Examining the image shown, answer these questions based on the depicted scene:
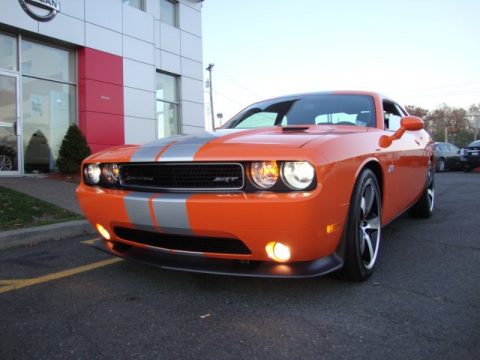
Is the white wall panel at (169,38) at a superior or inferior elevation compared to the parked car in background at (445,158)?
superior

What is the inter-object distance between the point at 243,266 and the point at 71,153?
7836 mm

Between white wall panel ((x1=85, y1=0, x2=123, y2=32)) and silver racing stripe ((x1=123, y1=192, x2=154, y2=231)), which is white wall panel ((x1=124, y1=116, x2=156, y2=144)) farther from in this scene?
silver racing stripe ((x1=123, y1=192, x2=154, y2=231))

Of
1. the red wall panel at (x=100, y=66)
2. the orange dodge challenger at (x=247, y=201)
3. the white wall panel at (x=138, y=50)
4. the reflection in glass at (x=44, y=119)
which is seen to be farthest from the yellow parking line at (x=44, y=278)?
the white wall panel at (x=138, y=50)

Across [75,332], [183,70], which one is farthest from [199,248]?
[183,70]

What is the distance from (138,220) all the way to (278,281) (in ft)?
3.26

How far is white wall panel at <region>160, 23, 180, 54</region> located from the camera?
12906 millimetres

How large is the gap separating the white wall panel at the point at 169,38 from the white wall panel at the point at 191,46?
22 cm

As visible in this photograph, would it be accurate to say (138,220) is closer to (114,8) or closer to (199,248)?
(199,248)

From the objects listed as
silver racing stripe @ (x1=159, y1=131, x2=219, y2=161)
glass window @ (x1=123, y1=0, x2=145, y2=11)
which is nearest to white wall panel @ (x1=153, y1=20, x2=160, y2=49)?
glass window @ (x1=123, y1=0, x2=145, y2=11)

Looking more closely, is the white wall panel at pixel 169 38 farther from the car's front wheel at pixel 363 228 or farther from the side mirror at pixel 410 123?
the car's front wheel at pixel 363 228

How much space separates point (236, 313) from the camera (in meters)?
2.35

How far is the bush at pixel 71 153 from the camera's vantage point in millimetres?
9273

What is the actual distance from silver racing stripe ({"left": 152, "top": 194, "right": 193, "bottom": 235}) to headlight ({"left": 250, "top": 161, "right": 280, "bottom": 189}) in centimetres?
39

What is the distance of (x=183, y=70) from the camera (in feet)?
44.7
